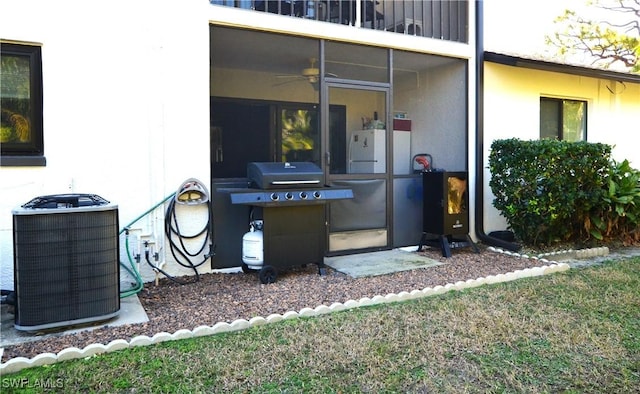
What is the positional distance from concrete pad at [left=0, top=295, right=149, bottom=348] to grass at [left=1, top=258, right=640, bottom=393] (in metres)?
0.56

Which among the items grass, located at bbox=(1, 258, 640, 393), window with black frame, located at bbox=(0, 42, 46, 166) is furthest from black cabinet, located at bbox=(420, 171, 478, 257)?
window with black frame, located at bbox=(0, 42, 46, 166)

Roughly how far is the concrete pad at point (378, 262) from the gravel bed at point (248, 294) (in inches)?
5.3

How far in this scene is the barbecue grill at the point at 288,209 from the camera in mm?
4723

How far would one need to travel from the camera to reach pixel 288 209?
484 cm

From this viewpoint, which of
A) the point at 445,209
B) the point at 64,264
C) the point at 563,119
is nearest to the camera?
the point at 64,264

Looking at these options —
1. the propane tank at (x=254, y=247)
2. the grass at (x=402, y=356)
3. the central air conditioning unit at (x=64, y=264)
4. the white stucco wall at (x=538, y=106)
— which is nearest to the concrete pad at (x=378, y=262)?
the propane tank at (x=254, y=247)

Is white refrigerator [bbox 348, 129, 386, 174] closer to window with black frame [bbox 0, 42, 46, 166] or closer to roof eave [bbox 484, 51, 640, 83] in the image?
roof eave [bbox 484, 51, 640, 83]

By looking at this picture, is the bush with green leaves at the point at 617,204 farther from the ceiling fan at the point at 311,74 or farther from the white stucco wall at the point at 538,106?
the ceiling fan at the point at 311,74

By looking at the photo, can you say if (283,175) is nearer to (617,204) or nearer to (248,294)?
(248,294)

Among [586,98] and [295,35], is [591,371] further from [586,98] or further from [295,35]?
[586,98]

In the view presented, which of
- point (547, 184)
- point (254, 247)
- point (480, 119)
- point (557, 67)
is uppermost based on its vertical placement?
point (557, 67)

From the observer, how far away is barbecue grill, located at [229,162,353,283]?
4723 millimetres

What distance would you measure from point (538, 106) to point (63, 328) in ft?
23.6

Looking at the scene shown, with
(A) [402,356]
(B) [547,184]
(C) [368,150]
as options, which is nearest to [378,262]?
(C) [368,150]
